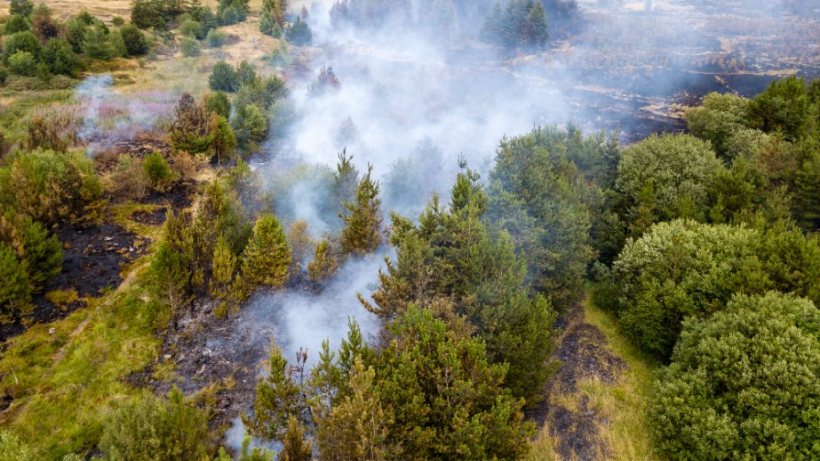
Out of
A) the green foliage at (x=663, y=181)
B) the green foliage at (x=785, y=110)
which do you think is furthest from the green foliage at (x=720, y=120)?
the green foliage at (x=663, y=181)

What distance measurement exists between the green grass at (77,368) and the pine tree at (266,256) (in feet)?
9.59

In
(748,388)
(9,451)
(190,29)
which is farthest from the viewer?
(190,29)

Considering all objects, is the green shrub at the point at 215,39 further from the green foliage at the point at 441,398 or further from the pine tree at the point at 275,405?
the green foliage at the point at 441,398

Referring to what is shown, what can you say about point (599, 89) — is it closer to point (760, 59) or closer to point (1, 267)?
point (760, 59)

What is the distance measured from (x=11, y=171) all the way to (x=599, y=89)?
149 ft

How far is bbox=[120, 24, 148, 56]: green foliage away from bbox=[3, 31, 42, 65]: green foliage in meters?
7.90

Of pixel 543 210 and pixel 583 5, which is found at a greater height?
pixel 583 5

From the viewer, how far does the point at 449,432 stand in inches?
366

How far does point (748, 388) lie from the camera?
11.4 meters

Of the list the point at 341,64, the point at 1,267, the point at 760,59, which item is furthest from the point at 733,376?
the point at 760,59

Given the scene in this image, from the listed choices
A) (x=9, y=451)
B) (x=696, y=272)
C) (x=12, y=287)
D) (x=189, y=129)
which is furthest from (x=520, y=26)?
(x=9, y=451)

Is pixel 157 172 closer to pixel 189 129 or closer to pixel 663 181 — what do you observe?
pixel 189 129

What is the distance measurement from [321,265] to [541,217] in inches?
329

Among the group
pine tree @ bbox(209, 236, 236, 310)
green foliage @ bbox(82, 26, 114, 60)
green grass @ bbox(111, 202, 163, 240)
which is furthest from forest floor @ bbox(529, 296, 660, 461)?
green foliage @ bbox(82, 26, 114, 60)
